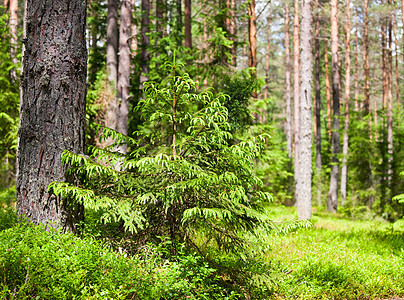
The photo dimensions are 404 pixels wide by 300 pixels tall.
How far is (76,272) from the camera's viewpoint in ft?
9.27

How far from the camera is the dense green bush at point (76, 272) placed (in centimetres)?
276

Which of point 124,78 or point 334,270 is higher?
point 124,78

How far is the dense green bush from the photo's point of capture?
276cm

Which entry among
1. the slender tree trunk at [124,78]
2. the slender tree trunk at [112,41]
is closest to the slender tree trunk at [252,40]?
the slender tree trunk at [124,78]

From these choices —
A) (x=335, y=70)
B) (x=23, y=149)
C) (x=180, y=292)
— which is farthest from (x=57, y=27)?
(x=335, y=70)

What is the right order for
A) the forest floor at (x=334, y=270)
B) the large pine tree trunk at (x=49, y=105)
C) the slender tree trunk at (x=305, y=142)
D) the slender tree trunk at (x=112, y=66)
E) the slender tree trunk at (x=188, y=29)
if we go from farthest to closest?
the slender tree trunk at (x=188, y=29) < the slender tree trunk at (x=112, y=66) < the slender tree trunk at (x=305, y=142) < the forest floor at (x=334, y=270) < the large pine tree trunk at (x=49, y=105)

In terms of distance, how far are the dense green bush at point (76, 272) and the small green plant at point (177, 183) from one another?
419 mm

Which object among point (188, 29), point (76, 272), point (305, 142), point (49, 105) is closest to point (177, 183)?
point (76, 272)

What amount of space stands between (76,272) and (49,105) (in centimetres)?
202

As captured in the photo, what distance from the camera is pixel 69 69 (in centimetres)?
394

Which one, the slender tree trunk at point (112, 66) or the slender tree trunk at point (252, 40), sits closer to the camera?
the slender tree trunk at point (252, 40)

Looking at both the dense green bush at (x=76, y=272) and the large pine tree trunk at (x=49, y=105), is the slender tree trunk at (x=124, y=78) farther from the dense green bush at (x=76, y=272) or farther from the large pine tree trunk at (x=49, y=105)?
the dense green bush at (x=76, y=272)

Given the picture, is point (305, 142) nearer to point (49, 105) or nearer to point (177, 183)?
point (177, 183)

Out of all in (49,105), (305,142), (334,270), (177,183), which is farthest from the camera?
(305,142)
